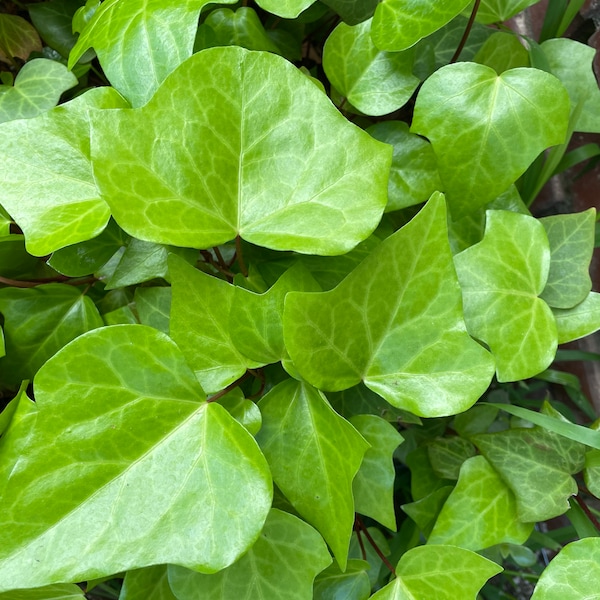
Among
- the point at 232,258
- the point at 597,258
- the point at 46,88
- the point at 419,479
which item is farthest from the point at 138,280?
the point at 597,258

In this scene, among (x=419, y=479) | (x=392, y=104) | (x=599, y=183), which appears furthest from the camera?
(x=599, y=183)

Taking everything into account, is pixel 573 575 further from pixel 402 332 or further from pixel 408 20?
pixel 408 20

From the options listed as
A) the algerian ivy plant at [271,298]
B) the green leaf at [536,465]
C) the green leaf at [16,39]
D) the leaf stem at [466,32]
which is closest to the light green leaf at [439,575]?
the algerian ivy plant at [271,298]

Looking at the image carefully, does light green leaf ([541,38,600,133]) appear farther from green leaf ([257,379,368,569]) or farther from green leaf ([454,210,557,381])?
green leaf ([257,379,368,569])

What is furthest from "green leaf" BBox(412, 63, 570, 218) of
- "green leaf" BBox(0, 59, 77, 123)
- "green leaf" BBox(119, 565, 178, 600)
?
"green leaf" BBox(119, 565, 178, 600)

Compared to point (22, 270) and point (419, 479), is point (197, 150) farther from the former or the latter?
point (419, 479)
